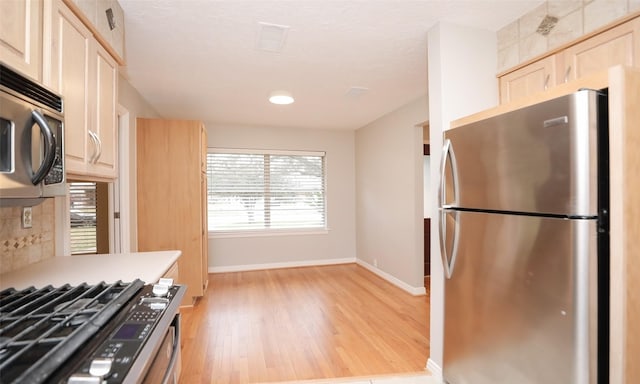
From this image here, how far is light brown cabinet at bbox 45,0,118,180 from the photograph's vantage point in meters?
1.16

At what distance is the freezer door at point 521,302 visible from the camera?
1.13m

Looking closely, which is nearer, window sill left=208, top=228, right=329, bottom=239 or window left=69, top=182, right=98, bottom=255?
window left=69, top=182, right=98, bottom=255

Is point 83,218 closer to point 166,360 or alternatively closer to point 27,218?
→ point 27,218

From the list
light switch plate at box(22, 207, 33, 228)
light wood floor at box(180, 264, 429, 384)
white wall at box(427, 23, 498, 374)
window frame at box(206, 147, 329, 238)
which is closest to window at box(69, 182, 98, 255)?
light wood floor at box(180, 264, 429, 384)

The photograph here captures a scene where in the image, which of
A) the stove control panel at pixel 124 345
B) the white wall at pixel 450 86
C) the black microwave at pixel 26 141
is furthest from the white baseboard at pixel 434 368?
the black microwave at pixel 26 141

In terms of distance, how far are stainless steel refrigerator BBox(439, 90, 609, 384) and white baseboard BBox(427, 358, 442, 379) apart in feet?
0.63

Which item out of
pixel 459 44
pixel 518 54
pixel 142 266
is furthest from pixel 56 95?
pixel 518 54

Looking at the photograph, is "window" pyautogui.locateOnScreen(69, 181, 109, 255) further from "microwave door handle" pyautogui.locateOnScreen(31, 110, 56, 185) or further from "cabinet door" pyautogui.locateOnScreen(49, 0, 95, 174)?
"microwave door handle" pyautogui.locateOnScreen(31, 110, 56, 185)

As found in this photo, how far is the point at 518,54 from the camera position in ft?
Result: 6.49

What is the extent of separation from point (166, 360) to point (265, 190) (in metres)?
4.09

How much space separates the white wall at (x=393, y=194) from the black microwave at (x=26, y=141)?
337cm

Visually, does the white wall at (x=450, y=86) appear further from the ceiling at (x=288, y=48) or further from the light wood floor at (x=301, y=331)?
→ the light wood floor at (x=301, y=331)

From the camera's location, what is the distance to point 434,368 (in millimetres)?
2049

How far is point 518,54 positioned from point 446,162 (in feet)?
3.08
